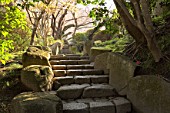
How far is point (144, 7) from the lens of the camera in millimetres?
3021

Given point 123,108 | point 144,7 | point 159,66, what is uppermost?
point 144,7

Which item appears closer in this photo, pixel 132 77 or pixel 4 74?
pixel 132 77

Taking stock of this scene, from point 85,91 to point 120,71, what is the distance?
90 centimetres

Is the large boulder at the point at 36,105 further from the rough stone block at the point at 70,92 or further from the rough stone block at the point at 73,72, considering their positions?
the rough stone block at the point at 73,72

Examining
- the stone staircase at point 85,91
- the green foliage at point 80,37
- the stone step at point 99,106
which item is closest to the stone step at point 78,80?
the stone staircase at point 85,91

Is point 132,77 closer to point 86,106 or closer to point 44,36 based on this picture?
point 86,106

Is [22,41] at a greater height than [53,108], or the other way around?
[22,41]

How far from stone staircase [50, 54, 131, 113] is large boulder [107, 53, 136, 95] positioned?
0.53 feet

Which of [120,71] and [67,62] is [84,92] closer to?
[120,71]

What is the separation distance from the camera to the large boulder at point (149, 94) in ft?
9.60

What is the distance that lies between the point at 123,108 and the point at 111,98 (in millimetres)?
494

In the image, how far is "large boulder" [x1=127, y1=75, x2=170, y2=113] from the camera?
293 cm

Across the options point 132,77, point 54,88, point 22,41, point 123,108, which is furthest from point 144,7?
point 22,41

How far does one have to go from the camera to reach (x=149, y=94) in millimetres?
3234
